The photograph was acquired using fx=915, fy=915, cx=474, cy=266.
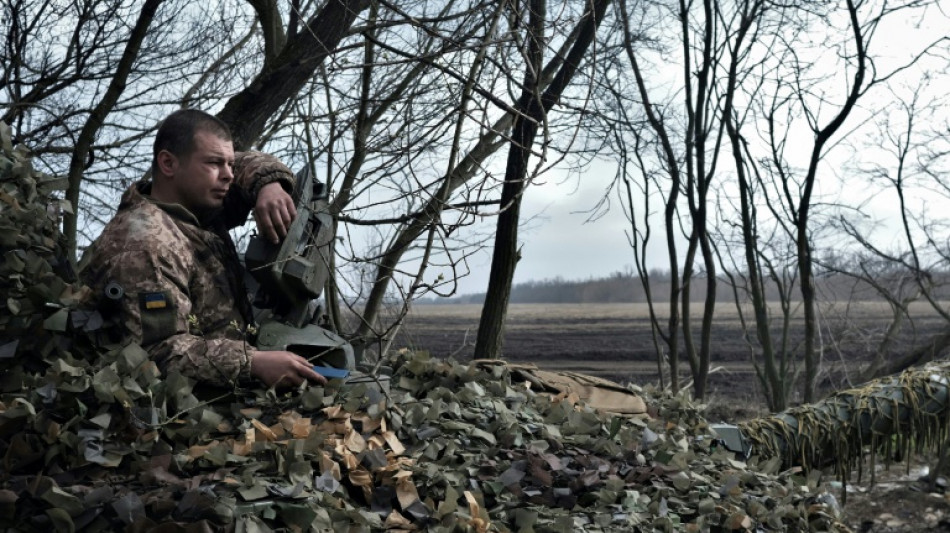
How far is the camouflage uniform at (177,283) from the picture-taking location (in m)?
3.04

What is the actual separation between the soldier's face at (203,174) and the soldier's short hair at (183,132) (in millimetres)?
21

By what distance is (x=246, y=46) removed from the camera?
8.39m

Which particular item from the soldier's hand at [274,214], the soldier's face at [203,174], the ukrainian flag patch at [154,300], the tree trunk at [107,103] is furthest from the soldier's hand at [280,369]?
the tree trunk at [107,103]

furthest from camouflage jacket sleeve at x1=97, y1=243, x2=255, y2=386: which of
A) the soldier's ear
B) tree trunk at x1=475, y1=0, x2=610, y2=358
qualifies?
tree trunk at x1=475, y1=0, x2=610, y2=358

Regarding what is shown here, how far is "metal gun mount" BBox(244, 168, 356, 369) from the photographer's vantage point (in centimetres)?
327

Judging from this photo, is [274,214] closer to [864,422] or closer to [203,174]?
[203,174]

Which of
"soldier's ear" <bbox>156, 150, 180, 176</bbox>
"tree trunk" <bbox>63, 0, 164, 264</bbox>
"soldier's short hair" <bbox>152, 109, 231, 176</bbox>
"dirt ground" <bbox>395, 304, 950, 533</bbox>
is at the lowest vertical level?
"dirt ground" <bbox>395, 304, 950, 533</bbox>

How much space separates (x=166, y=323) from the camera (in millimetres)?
3084

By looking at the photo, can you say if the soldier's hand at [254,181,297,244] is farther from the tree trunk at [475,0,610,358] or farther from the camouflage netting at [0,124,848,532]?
the tree trunk at [475,0,610,358]

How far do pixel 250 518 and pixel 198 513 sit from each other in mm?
142

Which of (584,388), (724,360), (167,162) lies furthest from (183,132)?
(724,360)

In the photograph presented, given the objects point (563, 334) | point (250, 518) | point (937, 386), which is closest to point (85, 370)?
point (250, 518)

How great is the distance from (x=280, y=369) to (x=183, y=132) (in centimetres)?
107

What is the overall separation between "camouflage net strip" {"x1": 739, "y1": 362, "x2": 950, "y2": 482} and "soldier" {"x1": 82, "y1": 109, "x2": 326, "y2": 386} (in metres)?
2.86
